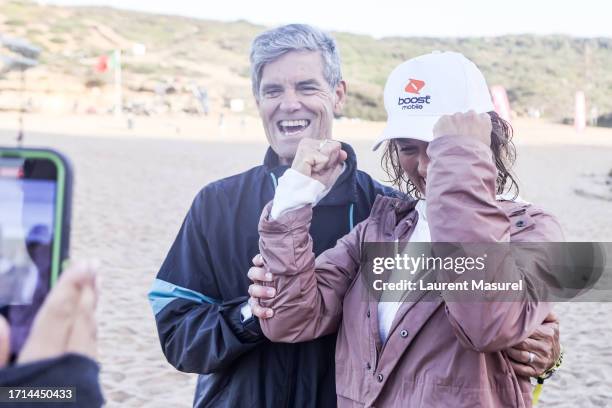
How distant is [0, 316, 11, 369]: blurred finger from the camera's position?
97 centimetres

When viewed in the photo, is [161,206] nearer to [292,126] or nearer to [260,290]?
[292,126]

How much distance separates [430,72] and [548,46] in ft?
302

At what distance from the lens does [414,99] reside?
5.95ft

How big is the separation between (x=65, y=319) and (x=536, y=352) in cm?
104

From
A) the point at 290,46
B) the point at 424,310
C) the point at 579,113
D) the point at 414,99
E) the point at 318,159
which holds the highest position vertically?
the point at 579,113

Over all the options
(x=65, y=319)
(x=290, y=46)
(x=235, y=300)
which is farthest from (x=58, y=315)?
(x=290, y=46)

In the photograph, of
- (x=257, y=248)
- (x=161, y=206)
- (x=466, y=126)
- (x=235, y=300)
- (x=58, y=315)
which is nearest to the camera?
(x=58, y=315)

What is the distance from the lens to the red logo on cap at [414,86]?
182 centimetres

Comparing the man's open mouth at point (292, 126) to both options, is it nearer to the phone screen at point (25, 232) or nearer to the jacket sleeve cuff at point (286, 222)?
the jacket sleeve cuff at point (286, 222)

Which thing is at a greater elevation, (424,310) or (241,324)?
(424,310)

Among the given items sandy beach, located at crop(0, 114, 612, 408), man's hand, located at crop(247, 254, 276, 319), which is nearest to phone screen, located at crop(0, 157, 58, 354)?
sandy beach, located at crop(0, 114, 612, 408)

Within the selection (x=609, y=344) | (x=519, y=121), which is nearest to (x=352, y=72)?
(x=519, y=121)

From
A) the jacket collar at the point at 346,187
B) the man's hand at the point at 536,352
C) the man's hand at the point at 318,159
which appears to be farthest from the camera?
the jacket collar at the point at 346,187

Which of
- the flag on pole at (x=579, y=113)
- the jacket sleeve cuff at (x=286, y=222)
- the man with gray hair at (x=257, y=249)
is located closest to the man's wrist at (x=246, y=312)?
the man with gray hair at (x=257, y=249)
